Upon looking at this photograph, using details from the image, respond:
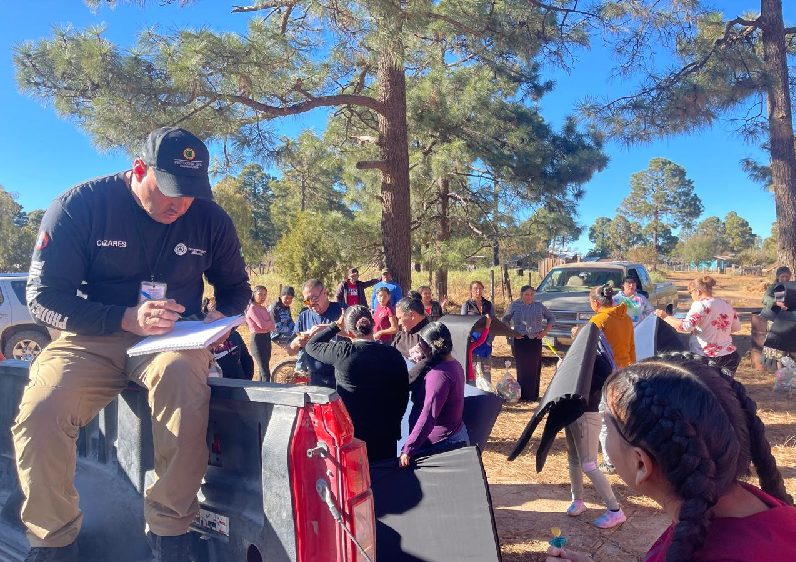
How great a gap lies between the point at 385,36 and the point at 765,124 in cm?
1023

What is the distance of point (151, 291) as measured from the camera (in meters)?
2.44

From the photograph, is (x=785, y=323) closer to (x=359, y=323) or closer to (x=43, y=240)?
(x=359, y=323)

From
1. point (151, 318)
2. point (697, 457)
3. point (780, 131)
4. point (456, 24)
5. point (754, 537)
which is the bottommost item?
point (754, 537)

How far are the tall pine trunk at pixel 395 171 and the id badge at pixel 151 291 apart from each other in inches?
318

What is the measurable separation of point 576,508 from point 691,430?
13.3 feet

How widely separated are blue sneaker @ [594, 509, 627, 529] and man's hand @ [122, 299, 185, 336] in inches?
153

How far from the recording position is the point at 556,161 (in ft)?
45.1

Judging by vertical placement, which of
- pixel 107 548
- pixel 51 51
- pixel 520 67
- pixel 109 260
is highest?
pixel 520 67

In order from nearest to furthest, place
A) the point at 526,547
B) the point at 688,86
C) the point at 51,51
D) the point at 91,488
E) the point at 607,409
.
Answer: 1. the point at 607,409
2. the point at 91,488
3. the point at 526,547
4. the point at 51,51
5. the point at 688,86

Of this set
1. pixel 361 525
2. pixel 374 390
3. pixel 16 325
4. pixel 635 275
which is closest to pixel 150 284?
pixel 361 525

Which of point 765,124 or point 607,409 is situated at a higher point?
point 765,124

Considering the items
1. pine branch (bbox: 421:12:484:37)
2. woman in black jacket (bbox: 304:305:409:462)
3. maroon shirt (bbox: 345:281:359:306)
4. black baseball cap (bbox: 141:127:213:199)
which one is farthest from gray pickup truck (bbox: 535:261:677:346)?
black baseball cap (bbox: 141:127:213:199)

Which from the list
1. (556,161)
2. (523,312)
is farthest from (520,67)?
(523,312)

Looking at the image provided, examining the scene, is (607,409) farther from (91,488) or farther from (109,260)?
(91,488)
